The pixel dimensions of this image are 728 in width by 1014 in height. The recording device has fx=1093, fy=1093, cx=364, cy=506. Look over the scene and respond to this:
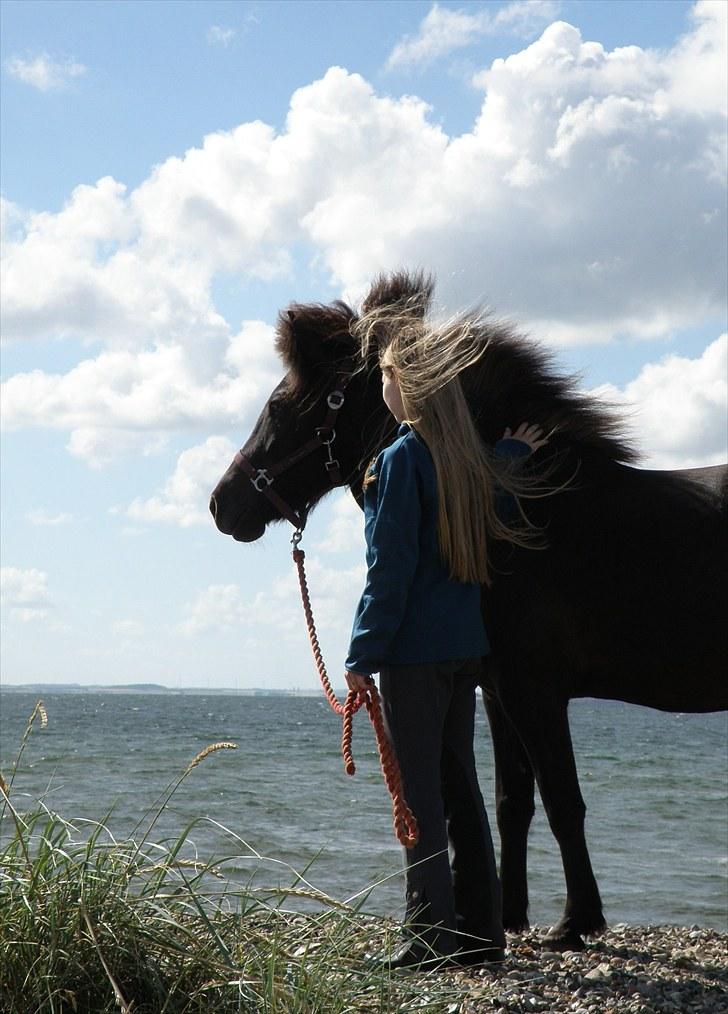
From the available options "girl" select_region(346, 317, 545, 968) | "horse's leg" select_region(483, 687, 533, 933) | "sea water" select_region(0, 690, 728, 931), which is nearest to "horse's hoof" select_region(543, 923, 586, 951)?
"horse's leg" select_region(483, 687, 533, 933)

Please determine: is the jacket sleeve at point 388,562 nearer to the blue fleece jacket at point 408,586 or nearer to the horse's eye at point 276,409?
the blue fleece jacket at point 408,586

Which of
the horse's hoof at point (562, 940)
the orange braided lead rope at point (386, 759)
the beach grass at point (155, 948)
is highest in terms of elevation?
the orange braided lead rope at point (386, 759)

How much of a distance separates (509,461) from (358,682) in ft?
3.96

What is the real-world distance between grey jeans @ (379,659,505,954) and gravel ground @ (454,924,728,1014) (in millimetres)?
218

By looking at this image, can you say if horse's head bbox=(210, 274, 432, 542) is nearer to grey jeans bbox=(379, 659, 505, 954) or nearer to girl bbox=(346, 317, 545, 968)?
girl bbox=(346, 317, 545, 968)

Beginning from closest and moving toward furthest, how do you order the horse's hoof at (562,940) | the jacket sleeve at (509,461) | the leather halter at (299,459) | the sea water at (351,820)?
the jacket sleeve at (509,461)
the horse's hoof at (562,940)
the leather halter at (299,459)
the sea water at (351,820)

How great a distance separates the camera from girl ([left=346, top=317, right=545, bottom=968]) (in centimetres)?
392

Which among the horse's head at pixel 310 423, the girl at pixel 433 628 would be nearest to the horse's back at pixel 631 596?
the girl at pixel 433 628

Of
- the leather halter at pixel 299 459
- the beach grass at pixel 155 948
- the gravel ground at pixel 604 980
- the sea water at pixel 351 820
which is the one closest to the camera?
the beach grass at pixel 155 948

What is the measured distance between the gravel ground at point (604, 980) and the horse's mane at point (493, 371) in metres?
2.21

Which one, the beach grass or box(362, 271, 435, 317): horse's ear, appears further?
box(362, 271, 435, 317): horse's ear

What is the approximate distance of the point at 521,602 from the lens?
4.62m

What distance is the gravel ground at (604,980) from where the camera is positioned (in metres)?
3.97

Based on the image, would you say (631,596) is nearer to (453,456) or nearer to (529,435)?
(529,435)
